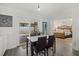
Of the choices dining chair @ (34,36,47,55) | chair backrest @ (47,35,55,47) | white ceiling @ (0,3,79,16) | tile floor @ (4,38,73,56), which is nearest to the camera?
white ceiling @ (0,3,79,16)

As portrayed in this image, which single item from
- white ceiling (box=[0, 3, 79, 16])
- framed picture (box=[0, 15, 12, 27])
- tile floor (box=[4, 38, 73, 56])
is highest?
white ceiling (box=[0, 3, 79, 16])

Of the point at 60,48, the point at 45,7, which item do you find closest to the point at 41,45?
the point at 60,48

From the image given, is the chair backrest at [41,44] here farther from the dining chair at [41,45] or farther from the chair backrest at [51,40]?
the chair backrest at [51,40]

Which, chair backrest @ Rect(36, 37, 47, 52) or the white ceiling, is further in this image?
chair backrest @ Rect(36, 37, 47, 52)

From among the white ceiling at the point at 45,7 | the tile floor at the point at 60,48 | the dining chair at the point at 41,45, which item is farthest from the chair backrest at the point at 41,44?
the white ceiling at the point at 45,7

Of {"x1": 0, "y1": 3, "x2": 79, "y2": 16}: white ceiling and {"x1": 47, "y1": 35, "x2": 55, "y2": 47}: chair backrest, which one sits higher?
{"x1": 0, "y1": 3, "x2": 79, "y2": 16}: white ceiling

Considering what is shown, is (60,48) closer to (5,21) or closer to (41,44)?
(41,44)

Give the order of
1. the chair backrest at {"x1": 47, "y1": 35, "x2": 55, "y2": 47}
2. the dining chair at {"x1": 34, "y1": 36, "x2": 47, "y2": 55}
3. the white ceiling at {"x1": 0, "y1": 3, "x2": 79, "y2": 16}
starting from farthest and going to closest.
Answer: the dining chair at {"x1": 34, "y1": 36, "x2": 47, "y2": 55}
the chair backrest at {"x1": 47, "y1": 35, "x2": 55, "y2": 47}
the white ceiling at {"x1": 0, "y1": 3, "x2": 79, "y2": 16}

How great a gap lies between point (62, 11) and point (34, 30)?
2.62 feet

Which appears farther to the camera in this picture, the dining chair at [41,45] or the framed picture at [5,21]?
the dining chair at [41,45]

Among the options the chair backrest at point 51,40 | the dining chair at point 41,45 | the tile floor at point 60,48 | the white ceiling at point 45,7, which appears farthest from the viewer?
the dining chair at point 41,45

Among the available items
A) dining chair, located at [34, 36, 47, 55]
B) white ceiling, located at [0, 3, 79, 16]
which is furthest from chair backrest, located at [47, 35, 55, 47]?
white ceiling, located at [0, 3, 79, 16]

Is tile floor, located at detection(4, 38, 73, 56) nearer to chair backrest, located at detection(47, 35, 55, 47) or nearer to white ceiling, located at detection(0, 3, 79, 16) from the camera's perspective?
chair backrest, located at detection(47, 35, 55, 47)

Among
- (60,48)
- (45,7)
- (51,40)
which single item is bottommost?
(60,48)
